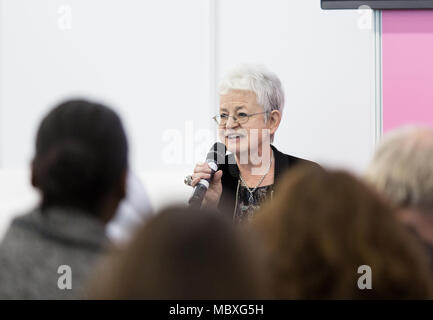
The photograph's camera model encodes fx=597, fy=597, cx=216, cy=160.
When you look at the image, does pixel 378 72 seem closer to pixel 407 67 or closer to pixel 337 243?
pixel 407 67

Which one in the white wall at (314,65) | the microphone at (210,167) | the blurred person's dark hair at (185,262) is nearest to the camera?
the blurred person's dark hair at (185,262)

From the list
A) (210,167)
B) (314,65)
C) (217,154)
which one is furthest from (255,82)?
(314,65)

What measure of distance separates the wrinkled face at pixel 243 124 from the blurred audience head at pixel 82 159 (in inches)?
47.3

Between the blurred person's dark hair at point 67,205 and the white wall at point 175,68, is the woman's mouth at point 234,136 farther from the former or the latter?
the blurred person's dark hair at point 67,205

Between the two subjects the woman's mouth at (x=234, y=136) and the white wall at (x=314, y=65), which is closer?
the woman's mouth at (x=234, y=136)

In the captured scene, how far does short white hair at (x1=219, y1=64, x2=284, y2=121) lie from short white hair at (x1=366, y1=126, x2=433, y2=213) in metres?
1.17

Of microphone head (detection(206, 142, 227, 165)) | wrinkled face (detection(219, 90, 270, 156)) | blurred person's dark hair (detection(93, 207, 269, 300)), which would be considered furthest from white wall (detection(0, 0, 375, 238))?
blurred person's dark hair (detection(93, 207, 269, 300))

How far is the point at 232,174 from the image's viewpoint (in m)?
2.29

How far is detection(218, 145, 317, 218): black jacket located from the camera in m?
2.22

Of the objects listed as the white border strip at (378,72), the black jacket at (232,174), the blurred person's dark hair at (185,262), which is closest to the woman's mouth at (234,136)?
the black jacket at (232,174)

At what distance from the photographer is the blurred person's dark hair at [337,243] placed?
2.45 feet

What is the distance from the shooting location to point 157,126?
292 centimetres
